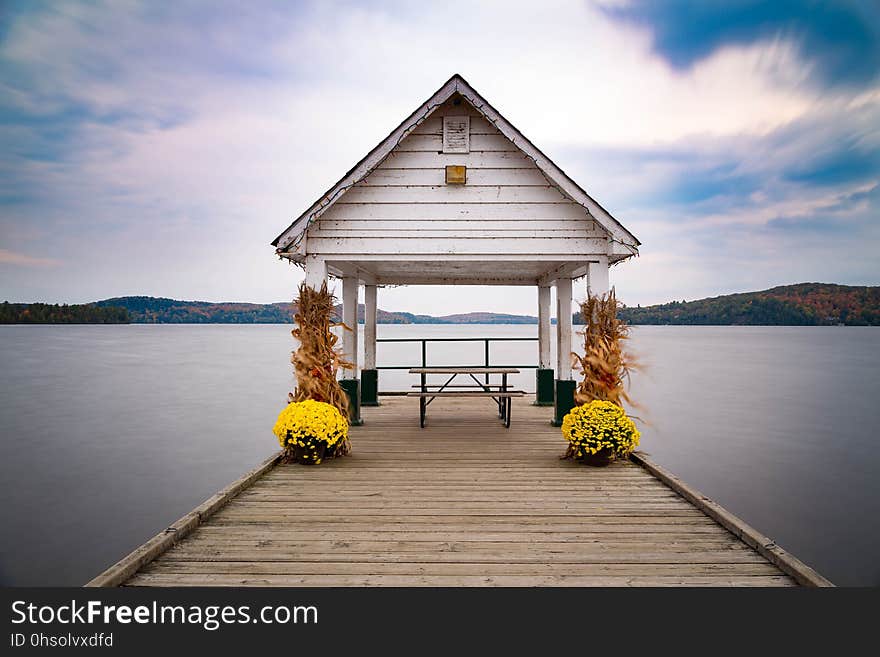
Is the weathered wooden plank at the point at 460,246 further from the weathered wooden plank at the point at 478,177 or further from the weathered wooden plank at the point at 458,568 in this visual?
the weathered wooden plank at the point at 458,568

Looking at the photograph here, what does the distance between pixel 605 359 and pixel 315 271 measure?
392 cm

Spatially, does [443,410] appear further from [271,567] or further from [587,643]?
[587,643]

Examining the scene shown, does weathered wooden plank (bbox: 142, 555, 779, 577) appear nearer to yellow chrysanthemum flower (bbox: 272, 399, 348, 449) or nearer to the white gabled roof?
yellow chrysanthemum flower (bbox: 272, 399, 348, 449)

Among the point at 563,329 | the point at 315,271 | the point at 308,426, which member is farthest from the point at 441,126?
the point at 563,329

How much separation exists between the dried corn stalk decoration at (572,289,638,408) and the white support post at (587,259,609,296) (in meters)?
0.23

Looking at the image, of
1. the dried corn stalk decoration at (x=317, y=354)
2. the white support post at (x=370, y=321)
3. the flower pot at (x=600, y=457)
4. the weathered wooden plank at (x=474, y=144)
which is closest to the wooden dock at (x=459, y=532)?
the flower pot at (x=600, y=457)

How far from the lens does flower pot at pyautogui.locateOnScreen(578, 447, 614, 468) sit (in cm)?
582

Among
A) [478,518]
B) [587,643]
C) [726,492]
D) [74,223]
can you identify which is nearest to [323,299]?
[478,518]

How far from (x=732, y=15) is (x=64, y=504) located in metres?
19.8

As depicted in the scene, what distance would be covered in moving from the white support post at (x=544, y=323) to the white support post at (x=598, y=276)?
12.1 ft

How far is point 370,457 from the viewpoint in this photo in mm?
6227

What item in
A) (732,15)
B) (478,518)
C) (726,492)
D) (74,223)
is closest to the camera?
(478,518)

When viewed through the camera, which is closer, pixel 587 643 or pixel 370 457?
pixel 587 643

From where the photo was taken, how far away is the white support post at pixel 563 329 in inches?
334
